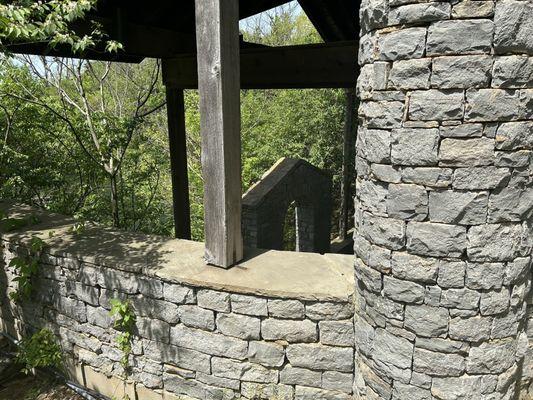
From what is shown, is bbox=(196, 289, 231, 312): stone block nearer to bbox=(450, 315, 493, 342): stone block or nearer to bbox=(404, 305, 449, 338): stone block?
bbox=(404, 305, 449, 338): stone block

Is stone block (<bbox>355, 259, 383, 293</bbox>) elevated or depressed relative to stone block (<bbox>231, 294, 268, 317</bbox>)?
elevated

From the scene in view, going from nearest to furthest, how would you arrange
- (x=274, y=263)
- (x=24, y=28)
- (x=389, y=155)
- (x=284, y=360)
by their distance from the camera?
(x=389, y=155) < (x=24, y=28) < (x=284, y=360) < (x=274, y=263)

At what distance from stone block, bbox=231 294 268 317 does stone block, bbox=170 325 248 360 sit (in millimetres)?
248

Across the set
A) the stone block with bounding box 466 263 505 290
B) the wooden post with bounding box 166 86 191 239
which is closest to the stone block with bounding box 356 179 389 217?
the stone block with bounding box 466 263 505 290

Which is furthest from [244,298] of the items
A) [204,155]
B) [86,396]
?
[86,396]

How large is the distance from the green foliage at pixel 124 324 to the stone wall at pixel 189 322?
0.06 m

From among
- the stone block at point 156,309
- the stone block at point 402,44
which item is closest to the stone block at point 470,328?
the stone block at point 402,44

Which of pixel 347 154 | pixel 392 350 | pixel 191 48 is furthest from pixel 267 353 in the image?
pixel 347 154

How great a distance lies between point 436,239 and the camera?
1.93 m

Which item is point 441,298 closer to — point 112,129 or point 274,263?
point 274,263

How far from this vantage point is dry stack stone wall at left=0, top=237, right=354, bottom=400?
2.58 metres

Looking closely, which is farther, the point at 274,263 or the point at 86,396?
the point at 86,396

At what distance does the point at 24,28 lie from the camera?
2.48m

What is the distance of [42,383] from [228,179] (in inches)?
112
